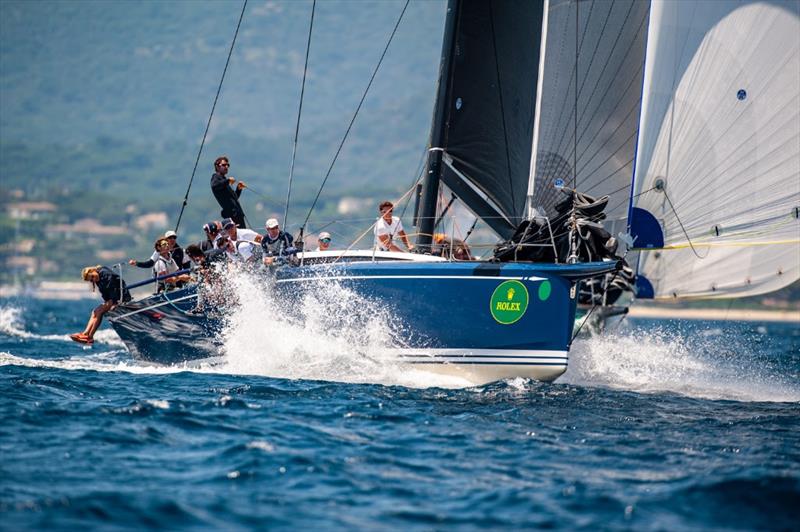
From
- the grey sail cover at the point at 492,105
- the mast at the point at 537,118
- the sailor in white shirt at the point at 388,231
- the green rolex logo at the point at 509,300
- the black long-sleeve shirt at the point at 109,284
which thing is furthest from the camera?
the black long-sleeve shirt at the point at 109,284

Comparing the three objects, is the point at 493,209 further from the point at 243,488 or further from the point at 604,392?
the point at 243,488

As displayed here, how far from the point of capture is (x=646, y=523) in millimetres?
6426

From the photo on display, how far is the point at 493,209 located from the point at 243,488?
695 cm

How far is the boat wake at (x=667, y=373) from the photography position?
12.1m

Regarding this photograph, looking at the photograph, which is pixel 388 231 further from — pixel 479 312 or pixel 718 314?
pixel 718 314

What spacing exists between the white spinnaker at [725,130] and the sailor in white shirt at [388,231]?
2922 mm

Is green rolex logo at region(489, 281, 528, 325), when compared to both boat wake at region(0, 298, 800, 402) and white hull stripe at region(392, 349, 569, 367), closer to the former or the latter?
white hull stripe at region(392, 349, 569, 367)

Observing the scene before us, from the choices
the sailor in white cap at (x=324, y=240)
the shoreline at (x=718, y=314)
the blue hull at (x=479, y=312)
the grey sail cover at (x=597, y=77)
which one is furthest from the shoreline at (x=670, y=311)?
the blue hull at (x=479, y=312)

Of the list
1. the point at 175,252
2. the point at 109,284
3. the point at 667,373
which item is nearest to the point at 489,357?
the point at 667,373

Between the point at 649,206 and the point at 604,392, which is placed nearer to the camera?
the point at 604,392

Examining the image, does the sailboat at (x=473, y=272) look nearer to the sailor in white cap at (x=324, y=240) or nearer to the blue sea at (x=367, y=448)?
the blue sea at (x=367, y=448)

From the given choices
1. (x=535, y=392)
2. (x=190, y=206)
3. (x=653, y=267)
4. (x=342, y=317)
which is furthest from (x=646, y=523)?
(x=190, y=206)

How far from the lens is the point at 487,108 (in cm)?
1305

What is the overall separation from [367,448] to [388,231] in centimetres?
486
